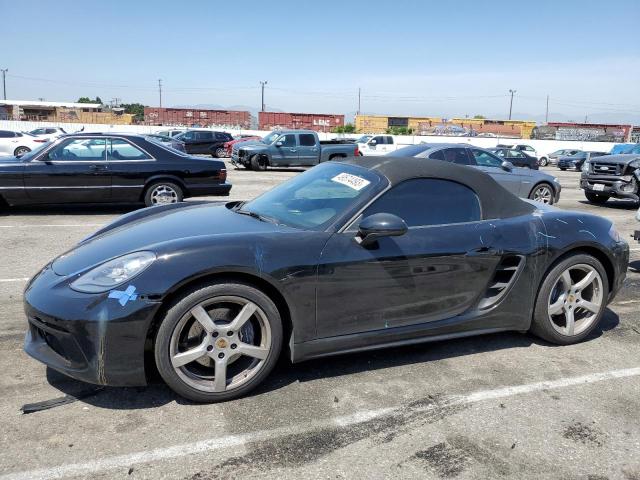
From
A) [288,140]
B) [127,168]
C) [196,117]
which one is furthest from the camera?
[196,117]

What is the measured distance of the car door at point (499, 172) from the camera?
471 inches

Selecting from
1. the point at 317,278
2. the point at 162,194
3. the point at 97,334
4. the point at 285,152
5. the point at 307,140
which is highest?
the point at 307,140

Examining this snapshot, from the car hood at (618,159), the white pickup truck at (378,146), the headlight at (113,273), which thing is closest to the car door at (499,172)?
the car hood at (618,159)

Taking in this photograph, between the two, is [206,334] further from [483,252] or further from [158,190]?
[158,190]

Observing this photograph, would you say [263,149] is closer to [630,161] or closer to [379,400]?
[630,161]

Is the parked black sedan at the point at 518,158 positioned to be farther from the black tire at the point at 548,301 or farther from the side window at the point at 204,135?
the black tire at the point at 548,301

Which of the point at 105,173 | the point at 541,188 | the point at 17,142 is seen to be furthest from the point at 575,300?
the point at 17,142

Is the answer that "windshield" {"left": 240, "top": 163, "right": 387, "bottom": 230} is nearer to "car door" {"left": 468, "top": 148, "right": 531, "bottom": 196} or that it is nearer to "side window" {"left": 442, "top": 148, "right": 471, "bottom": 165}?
"side window" {"left": 442, "top": 148, "right": 471, "bottom": 165}

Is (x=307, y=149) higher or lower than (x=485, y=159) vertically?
higher

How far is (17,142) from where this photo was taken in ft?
68.9

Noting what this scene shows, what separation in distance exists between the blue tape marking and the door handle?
2154 mm

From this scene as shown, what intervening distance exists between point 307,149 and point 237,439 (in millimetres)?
19690

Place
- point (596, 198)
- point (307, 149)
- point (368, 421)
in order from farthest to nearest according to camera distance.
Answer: point (307, 149), point (596, 198), point (368, 421)

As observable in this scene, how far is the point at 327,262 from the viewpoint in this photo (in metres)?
3.27
